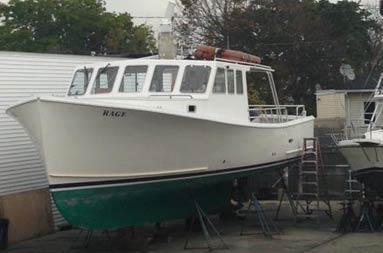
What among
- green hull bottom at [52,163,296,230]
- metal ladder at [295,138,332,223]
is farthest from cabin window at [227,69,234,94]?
metal ladder at [295,138,332,223]

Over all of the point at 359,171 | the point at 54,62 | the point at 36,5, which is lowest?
the point at 359,171

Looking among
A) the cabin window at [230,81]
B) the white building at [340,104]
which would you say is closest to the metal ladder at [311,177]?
the cabin window at [230,81]

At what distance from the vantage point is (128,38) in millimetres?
53375

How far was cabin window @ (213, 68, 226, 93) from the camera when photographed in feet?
42.6

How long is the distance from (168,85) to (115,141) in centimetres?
215

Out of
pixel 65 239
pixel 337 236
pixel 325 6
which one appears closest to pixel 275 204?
pixel 337 236

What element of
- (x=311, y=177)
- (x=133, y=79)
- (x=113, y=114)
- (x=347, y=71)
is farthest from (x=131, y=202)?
(x=347, y=71)

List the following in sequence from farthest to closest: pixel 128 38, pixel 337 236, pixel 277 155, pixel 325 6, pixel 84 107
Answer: pixel 128 38, pixel 325 6, pixel 277 155, pixel 337 236, pixel 84 107

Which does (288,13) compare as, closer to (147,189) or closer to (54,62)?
(54,62)

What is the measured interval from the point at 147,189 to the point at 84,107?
6.28 feet

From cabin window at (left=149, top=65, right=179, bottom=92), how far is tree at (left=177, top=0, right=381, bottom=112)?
26733mm

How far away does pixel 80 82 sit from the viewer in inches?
530

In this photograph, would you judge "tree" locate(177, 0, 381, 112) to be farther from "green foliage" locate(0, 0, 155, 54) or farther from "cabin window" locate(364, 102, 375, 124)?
"green foliage" locate(0, 0, 155, 54)

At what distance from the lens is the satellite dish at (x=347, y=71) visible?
129 feet
